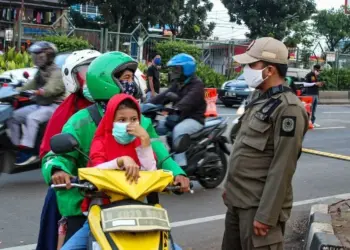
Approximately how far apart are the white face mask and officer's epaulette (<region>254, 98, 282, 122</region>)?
136 mm

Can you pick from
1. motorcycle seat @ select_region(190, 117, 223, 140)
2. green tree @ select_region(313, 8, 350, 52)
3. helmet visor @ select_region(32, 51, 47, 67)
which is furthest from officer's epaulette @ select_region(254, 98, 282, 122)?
green tree @ select_region(313, 8, 350, 52)

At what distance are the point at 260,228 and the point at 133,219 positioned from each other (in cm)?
87

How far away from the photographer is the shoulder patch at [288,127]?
3.15 meters

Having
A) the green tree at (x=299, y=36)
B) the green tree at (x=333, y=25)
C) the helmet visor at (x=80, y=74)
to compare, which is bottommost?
the helmet visor at (x=80, y=74)

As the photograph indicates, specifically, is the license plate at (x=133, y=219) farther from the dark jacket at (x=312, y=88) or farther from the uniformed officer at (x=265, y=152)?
the dark jacket at (x=312, y=88)

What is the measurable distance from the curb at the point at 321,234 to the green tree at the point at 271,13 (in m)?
32.9

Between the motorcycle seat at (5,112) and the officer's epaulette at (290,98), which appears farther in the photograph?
the motorcycle seat at (5,112)

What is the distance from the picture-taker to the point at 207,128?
7.46m

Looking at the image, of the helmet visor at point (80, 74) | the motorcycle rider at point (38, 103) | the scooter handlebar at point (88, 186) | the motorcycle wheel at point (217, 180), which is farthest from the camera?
the motorcycle wheel at point (217, 180)

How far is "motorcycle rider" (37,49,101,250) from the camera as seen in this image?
3477mm

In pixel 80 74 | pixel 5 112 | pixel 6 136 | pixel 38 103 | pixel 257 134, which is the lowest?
pixel 6 136

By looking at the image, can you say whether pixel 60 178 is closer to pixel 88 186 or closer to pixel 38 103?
pixel 88 186

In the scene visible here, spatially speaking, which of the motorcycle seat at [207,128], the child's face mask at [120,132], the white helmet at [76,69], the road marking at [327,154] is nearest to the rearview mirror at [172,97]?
the motorcycle seat at [207,128]

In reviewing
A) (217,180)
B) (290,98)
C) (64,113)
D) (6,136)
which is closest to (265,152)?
(290,98)
